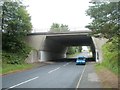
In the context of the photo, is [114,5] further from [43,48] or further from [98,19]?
[43,48]

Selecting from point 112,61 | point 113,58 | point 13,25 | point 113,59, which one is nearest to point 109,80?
point 112,61

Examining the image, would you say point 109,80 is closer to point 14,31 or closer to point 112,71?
point 112,71

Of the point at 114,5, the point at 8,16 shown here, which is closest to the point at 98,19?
the point at 114,5

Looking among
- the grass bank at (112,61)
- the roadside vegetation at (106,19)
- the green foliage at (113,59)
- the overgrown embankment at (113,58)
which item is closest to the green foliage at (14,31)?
the grass bank at (112,61)

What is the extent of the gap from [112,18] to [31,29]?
119ft

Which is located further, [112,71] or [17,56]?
[17,56]

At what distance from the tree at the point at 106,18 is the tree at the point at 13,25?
2469cm

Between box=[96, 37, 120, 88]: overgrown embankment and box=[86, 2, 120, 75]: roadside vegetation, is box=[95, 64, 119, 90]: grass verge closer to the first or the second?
box=[96, 37, 120, 88]: overgrown embankment

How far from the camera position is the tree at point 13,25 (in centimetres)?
4553

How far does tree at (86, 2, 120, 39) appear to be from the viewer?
18741 mm

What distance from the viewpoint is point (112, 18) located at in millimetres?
19156

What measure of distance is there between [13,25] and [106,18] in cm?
2832

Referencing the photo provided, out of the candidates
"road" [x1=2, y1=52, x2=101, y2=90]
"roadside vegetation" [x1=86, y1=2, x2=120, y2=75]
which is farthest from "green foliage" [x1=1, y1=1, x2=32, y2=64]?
"roadside vegetation" [x1=86, y1=2, x2=120, y2=75]

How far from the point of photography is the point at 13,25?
1828 inches
